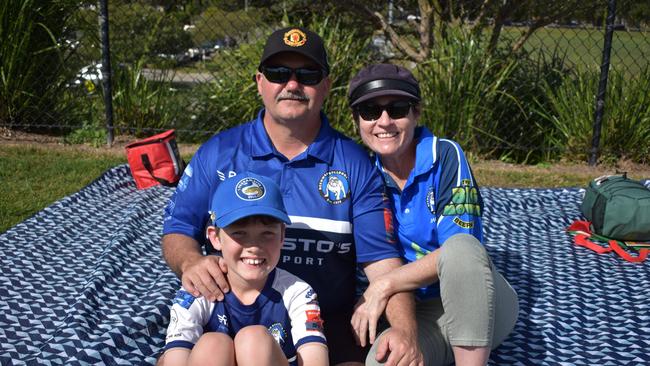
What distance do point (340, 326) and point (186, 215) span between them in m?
0.73

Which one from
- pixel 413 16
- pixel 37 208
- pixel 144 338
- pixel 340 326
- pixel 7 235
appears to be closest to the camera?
pixel 340 326

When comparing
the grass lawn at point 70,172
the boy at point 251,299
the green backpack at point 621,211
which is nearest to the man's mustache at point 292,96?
the boy at point 251,299

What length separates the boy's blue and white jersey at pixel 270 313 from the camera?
2590mm

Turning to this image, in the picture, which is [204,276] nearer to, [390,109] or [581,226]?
[390,109]

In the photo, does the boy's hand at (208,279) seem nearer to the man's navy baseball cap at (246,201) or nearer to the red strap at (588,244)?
the man's navy baseball cap at (246,201)

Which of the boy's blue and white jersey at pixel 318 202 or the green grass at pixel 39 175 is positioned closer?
the boy's blue and white jersey at pixel 318 202

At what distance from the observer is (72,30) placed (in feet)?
25.1

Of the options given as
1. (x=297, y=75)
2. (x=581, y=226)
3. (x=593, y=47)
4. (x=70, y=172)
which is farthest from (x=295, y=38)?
(x=593, y=47)

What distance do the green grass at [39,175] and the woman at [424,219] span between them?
295cm

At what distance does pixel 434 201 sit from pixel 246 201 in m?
0.84

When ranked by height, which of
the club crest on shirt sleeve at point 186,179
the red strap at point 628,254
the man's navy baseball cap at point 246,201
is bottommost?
the red strap at point 628,254

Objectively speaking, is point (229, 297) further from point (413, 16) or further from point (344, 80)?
point (413, 16)

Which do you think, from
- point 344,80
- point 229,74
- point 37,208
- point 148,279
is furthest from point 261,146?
point 229,74

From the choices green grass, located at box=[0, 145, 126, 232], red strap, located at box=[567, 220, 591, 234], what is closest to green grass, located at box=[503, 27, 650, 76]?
red strap, located at box=[567, 220, 591, 234]
